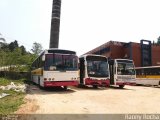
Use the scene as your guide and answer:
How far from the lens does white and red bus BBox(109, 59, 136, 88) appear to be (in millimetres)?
22562

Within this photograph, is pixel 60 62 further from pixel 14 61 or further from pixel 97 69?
pixel 14 61

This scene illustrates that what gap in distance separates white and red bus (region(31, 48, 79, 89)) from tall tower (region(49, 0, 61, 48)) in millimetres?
18144

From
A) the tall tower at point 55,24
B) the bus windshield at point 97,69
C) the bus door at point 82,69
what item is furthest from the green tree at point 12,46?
the bus windshield at point 97,69

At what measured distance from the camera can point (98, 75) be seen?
20.3m

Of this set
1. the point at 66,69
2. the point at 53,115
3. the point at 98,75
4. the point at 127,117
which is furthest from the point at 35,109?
the point at 98,75

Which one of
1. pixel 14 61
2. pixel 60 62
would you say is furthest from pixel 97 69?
pixel 14 61

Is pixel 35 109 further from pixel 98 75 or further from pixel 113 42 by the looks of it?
pixel 113 42

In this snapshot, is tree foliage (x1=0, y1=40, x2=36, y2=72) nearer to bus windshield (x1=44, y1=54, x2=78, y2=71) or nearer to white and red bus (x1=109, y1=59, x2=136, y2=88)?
white and red bus (x1=109, y1=59, x2=136, y2=88)

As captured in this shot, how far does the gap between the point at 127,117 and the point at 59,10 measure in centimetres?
3059

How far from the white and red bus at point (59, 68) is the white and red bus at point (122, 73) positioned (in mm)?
6298

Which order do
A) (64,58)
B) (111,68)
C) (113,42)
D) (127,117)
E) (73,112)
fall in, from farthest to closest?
(113,42) < (111,68) < (64,58) < (73,112) < (127,117)

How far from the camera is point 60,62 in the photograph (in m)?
17.1

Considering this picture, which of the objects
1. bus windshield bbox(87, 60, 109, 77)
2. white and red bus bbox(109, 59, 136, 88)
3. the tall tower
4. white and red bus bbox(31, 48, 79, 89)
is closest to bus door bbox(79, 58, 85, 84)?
bus windshield bbox(87, 60, 109, 77)

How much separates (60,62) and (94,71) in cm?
422
